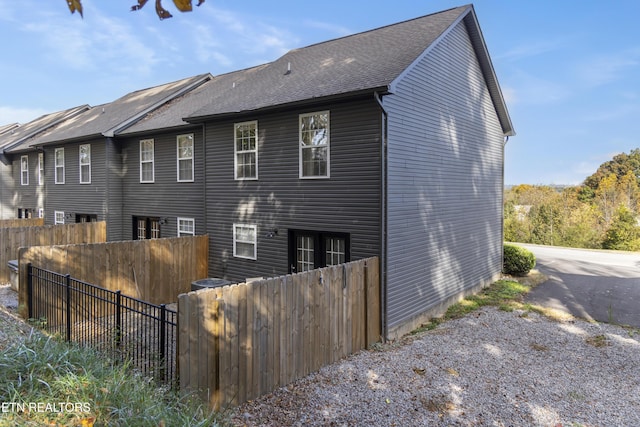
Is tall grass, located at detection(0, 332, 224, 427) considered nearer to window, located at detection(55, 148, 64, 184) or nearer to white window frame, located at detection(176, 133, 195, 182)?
white window frame, located at detection(176, 133, 195, 182)

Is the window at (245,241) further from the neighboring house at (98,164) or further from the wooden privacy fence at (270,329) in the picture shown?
the wooden privacy fence at (270,329)

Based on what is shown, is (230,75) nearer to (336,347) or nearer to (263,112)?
(263,112)

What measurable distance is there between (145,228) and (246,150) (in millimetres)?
6834

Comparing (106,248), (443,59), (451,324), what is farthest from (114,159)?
(451,324)

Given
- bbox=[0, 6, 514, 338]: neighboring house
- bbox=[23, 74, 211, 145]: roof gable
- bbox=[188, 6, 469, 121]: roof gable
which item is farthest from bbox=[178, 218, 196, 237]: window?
bbox=[23, 74, 211, 145]: roof gable

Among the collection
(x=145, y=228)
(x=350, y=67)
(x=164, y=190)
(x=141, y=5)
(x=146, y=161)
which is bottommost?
(x=145, y=228)

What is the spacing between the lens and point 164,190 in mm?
14492

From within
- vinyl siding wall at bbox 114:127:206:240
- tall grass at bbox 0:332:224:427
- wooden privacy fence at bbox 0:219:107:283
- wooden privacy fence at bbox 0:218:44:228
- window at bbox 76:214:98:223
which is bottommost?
tall grass at bbox 0:332:224:427

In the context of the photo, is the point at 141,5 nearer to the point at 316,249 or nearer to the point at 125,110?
the point at 316,249

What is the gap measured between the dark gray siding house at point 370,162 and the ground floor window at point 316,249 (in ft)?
0.10

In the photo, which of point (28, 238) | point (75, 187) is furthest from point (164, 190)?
point (75, 187)

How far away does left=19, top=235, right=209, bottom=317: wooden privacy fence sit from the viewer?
363 inches

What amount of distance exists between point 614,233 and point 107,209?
90.5 feet

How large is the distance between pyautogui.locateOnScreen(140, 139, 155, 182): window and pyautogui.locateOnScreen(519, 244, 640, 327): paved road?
13880mm
